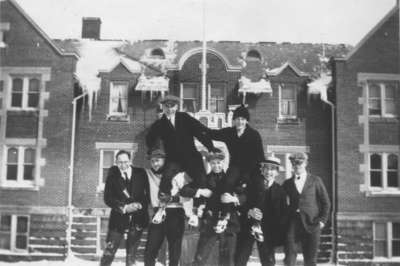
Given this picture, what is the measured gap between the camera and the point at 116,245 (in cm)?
689

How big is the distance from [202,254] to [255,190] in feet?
3.80

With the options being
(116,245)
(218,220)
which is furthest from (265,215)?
(116,245)

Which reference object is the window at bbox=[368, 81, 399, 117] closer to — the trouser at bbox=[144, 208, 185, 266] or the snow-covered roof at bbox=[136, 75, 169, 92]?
the snow-covered roof at bbox=[136, 75, 169, 92]

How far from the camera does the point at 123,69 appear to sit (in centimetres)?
1505

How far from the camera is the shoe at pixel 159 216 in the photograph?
645 centimetres

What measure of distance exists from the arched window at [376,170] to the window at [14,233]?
9.55 metres

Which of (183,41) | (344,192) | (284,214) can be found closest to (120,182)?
(284,214)

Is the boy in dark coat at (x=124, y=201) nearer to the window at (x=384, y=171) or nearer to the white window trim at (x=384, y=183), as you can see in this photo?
the white window trim at (x=384, y=183)

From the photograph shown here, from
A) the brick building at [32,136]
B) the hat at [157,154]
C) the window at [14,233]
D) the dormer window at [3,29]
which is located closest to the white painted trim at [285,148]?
the brick building at [32,136]

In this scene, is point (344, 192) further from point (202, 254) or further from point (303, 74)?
point (202, 254)

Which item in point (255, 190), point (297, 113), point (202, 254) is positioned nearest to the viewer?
point (202, 254)

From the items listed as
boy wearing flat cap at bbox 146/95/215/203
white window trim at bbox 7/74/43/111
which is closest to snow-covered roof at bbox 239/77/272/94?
white window trim at bbox 7/74/43/111

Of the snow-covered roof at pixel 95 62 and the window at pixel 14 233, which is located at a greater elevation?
the snow-covered roof at pixel 95 62

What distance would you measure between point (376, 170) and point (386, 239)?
6.13ft
